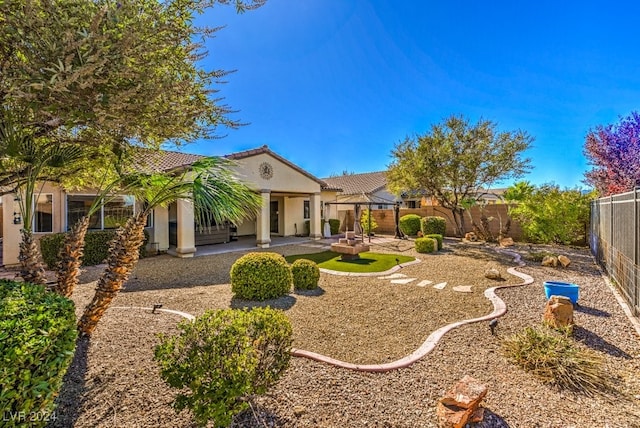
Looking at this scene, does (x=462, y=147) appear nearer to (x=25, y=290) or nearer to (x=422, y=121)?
(x=422, y=121)

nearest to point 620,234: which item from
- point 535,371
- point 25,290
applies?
point 535,371

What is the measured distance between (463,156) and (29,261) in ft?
53.9

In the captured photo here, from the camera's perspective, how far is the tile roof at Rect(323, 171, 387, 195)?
2774 centimetres

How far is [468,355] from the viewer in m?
4.01

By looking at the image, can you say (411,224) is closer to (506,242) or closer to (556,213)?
(506,242)

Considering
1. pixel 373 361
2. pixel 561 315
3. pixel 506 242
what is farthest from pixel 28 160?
pixel 506 242

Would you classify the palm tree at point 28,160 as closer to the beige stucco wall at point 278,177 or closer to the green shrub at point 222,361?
the green shrub at point 222,361

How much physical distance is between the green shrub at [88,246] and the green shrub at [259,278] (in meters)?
6.52

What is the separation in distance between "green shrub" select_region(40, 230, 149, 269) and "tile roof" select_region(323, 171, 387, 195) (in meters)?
20.4

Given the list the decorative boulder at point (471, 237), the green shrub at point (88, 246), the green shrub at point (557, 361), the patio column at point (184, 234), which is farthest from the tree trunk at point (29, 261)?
the decorative boulder at point (471, 237)

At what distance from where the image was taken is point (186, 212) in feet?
41.6

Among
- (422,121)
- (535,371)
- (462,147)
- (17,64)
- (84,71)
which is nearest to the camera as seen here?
(84,71)

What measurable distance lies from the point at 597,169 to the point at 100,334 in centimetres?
2268

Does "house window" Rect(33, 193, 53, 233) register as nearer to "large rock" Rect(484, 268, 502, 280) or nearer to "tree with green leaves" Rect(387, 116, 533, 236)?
"large rock" Rect(484, 268, 502, 280)
